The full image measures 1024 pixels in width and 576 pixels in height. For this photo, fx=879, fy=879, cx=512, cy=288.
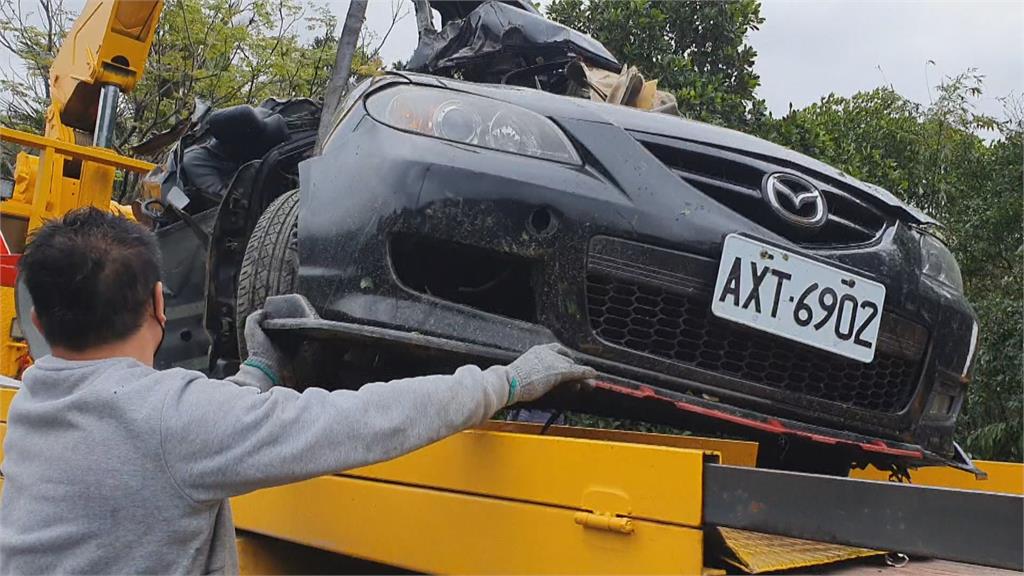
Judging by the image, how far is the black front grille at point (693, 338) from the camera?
1.79 metres

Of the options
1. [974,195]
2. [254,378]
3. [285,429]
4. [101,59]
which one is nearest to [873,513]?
[285,429]

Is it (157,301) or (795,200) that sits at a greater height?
(795,200)

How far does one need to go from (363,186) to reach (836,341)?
104 centimetres

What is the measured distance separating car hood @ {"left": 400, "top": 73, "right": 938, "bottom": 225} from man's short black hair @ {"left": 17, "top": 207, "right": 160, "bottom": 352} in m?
0.89

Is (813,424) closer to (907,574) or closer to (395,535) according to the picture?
(907,574)

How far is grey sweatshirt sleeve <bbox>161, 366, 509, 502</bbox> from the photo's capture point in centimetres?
123

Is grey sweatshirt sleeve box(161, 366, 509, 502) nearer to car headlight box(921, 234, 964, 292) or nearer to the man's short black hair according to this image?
the man's short black hair

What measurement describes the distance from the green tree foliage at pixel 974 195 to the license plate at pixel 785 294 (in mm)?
4462

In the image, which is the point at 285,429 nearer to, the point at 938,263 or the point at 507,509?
the point at 507,509

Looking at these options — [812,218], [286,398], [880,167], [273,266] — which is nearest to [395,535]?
[286,398]

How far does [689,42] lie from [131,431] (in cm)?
753

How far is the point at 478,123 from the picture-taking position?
187cm

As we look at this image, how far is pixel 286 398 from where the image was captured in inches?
51.3

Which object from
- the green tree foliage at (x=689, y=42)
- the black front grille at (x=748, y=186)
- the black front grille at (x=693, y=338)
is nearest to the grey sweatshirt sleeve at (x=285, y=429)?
the black front grille at (x=693, y=338)
